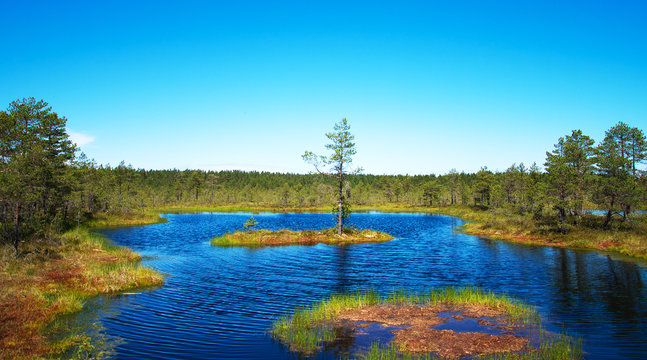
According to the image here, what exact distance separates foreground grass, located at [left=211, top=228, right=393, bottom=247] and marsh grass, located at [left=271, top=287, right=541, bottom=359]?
86.5ft

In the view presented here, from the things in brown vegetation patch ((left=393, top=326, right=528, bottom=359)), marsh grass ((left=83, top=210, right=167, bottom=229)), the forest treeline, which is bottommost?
marsh grass ((left=83, top=210, right=167, bottom=229))

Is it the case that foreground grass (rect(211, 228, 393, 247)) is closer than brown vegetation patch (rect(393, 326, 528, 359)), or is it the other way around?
brown vegetation patch (rect(393, 326, 528, 359))

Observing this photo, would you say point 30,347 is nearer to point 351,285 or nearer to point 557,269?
point 351,285

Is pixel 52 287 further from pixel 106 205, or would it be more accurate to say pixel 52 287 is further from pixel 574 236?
pixel 106 205

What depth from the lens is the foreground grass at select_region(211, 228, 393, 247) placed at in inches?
1919

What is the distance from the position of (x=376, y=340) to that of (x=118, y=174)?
109 m

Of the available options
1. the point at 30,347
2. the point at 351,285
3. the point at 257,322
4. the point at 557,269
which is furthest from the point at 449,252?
the point at 30,347

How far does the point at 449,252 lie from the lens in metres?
45.0

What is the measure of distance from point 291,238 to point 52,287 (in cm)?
3090

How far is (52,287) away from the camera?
2189 cm

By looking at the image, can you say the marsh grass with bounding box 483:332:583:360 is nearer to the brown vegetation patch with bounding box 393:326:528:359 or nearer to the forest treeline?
the brown vegetation patch with bounding box 393:326:528:359

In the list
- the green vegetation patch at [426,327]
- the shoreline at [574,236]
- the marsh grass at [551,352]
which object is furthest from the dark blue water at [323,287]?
the shoreline at [574,236]

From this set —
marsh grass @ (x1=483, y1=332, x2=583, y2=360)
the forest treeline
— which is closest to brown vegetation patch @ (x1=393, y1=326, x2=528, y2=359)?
marsh grass @ (x1=483, y1=332, x2=583, y2=360)

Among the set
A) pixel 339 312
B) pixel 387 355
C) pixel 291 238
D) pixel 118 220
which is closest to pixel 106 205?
pixel 118 220
